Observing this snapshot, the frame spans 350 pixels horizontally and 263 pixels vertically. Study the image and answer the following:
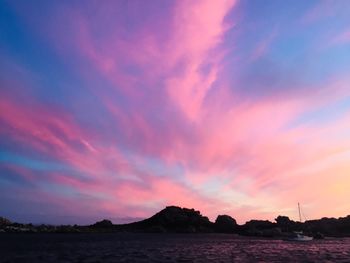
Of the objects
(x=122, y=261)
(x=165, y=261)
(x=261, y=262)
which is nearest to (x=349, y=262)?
(x=261, y=262)

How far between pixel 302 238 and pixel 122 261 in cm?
14473

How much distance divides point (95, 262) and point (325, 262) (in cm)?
4088

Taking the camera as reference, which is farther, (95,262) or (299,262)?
(299,262)

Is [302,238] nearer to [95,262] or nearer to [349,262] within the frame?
[349,262]

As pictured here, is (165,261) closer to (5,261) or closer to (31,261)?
(31,261)

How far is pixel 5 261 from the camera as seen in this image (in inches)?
2810

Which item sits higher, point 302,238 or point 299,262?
point 302,238

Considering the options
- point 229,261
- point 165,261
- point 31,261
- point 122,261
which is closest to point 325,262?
point 229,261

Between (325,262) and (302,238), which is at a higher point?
(302,238)

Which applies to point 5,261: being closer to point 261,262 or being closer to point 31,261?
point 31,261

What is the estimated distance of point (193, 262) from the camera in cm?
7075

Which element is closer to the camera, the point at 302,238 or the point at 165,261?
the point at 165,261

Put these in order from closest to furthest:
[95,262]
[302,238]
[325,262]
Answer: [95,262]
[325,262]
[302,238]

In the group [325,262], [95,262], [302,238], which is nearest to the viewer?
[95,262]
